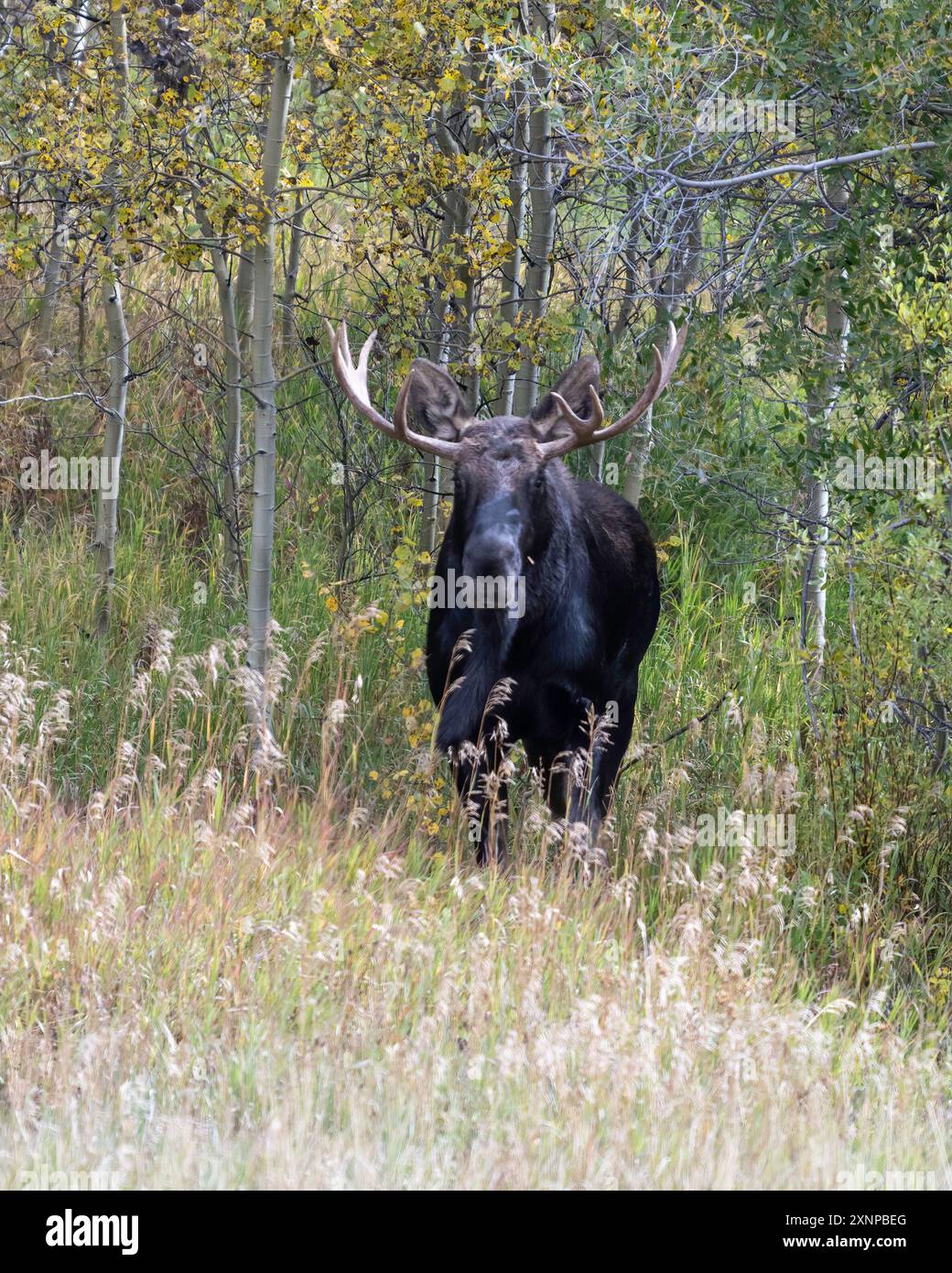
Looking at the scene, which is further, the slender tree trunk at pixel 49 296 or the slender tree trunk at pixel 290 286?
the slender tree trunk at pixel 49 296

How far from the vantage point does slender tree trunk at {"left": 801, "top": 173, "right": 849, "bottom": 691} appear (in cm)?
664

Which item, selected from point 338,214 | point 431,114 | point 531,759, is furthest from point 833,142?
point 338,214

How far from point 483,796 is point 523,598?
2.79 ft

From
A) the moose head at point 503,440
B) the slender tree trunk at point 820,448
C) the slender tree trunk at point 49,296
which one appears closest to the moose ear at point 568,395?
the moose head at point 503,440

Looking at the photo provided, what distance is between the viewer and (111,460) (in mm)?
8484

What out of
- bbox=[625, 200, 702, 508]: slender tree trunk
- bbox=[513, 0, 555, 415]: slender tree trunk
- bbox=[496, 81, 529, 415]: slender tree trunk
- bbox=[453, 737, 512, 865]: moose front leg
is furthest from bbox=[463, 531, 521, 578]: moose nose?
bbox=[496, 81, 529, 415]: slender tree trunk

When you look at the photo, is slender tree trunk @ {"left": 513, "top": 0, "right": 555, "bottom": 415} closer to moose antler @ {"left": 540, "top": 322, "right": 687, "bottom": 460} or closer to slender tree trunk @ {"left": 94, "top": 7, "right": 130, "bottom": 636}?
moose antler @ {"left": 540, "top": 322, "right": 687, "bottom": 460}

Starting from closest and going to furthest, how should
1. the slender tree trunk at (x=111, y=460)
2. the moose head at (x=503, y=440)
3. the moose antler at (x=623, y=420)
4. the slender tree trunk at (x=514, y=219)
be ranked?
the moose head at (x=503, y=440)
the moose antler at (x=623, y=420)
the slender tree trunk at (x=514, y=219)
the slender tree trunk at (x=111, y=460)

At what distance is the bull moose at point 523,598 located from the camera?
247 inches

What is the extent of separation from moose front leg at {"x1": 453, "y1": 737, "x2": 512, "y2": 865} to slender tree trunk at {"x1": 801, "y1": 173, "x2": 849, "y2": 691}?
1.43 meters

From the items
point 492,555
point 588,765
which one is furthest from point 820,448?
point 588,765

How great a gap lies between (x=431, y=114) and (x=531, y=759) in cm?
331

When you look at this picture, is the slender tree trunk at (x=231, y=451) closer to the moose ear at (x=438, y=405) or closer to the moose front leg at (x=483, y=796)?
the moose ear at (x=438, y=405)

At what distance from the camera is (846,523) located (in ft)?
21.1
